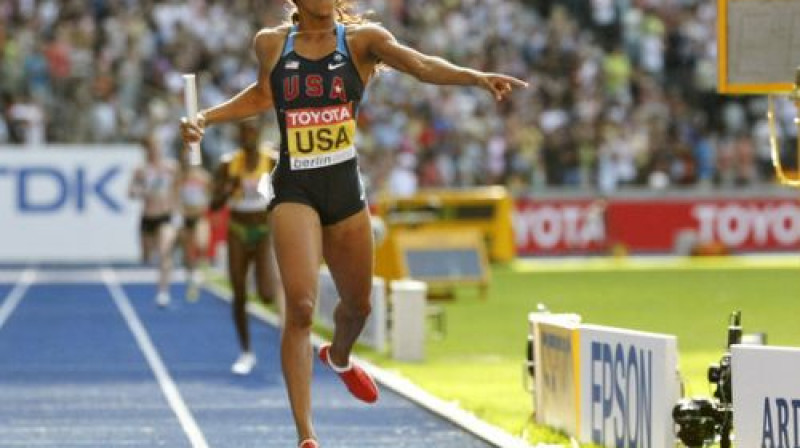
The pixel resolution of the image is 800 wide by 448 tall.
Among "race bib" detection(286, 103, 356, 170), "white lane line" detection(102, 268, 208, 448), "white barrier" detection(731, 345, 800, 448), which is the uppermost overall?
"race bib" detection(286, 103, 356, 170)

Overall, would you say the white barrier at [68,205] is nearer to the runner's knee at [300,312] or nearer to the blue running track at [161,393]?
the blue running track at [161,393]

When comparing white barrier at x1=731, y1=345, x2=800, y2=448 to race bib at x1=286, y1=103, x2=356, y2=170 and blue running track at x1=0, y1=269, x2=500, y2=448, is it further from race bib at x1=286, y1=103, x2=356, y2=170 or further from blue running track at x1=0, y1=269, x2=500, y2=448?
blue running track at x1=0, y1=269, x2=500, y2=448

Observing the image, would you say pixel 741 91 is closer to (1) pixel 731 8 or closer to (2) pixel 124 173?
(1) pixel 731 8

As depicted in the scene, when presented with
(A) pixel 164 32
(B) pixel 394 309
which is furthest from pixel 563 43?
(B) pixel 394 309

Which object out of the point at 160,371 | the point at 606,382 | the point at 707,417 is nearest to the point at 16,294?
the point at 160,371

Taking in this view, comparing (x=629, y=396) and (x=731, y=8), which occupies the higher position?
(x=731, y=8)

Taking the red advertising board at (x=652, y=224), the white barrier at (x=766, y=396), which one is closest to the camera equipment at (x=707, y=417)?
the white barrier at (x=766, y=396)

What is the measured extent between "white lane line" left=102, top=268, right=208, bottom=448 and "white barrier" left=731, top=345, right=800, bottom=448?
12.5ft

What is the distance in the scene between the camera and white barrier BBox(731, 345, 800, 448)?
848 cm

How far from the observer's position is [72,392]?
15648mm

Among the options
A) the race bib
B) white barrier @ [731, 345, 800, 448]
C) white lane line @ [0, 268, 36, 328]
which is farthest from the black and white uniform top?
white lane line @ [0, 268, 36, 328]

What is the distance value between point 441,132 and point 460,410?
27926mm

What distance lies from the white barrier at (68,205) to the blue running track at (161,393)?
1116 cm

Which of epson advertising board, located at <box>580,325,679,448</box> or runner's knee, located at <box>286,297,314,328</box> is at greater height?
runner's knee, located at <box>286,297,314,328</box>
